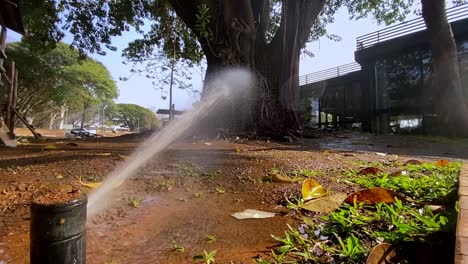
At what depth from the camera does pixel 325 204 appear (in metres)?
1.92

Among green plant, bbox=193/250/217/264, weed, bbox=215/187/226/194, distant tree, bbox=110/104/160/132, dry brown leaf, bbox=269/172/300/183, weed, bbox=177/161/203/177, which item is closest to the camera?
green plant, bbox=193/250/217/264

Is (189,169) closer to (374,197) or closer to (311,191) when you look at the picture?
(311,191)

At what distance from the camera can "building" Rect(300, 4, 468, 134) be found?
11.6 meters

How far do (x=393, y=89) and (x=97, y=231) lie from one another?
14125 mm

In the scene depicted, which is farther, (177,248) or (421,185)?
(421,185)

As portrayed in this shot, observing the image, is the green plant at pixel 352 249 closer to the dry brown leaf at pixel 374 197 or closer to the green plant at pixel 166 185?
the dry brown leaf at pixel 374 197

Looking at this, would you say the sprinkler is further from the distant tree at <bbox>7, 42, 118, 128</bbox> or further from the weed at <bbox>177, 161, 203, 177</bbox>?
the distant tree at <bbox>7, 42, 118, 128</bbox>

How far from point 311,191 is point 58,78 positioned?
3199 centimetres

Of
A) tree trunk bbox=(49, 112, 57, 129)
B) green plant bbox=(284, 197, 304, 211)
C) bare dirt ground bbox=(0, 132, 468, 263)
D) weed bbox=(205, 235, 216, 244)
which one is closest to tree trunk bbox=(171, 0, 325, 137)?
bare dirt ground bbox=(0, 132, 468, 263)

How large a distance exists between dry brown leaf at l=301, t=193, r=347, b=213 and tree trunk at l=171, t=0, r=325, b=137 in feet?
15.4

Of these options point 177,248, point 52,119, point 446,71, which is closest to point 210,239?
point 177,248

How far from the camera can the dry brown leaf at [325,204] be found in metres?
1.87

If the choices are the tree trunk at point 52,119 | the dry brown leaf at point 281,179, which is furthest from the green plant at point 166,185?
the tree trunk at point 52,119

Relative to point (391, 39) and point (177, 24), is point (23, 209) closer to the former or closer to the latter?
point (177, 24)
